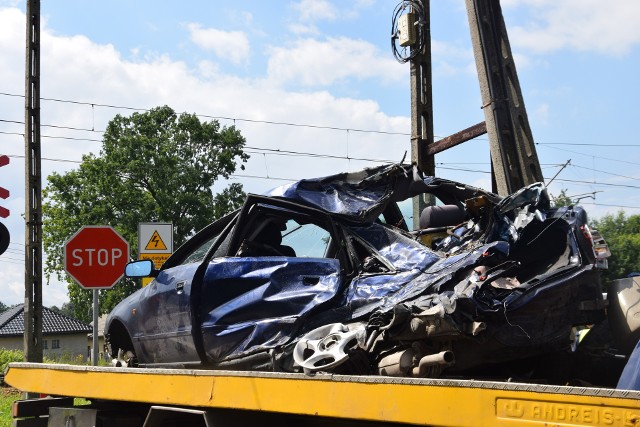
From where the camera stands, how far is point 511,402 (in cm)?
324

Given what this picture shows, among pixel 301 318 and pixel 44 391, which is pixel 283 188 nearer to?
pixel 301 318

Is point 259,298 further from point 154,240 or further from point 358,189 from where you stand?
point 154,240

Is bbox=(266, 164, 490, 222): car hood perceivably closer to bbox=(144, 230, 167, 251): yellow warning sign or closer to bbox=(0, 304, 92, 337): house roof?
bbox=(144, 230, 167, 251): yellow warning sign

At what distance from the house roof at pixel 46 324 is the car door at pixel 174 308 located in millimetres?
61173

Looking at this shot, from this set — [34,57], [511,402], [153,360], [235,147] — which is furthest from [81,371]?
[235,147]

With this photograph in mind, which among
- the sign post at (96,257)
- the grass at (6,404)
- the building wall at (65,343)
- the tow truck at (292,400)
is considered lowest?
the building wall at (65,343)

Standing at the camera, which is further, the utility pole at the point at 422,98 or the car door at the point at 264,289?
the utility pole at the point at 422,98

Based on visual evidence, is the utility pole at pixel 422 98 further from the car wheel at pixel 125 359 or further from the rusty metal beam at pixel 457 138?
the car wheel at pixel 125 359

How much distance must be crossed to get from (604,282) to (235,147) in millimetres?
49429

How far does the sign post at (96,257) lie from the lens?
38.5ft

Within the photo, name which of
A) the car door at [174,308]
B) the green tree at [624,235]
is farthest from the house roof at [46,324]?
the car door at [174,308]

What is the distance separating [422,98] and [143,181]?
4110 centimetres

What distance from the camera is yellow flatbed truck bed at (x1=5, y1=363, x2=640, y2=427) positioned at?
306 centimetres

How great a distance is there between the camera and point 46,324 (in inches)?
2815
